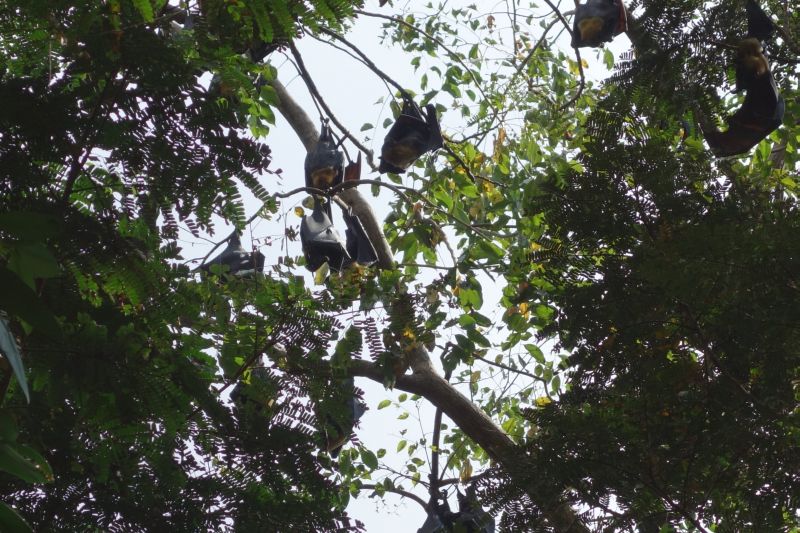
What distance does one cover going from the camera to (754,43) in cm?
271

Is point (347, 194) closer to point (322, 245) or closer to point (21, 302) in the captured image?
point (322, 245)

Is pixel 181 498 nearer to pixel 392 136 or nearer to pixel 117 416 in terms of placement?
pixel 117 416

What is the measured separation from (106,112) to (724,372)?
157cm

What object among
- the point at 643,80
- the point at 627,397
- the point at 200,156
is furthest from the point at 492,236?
the point at 200,156

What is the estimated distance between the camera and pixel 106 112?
5.89ft

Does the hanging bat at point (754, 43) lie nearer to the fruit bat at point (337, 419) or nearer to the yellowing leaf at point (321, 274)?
the fruit bat at point (337, 419)

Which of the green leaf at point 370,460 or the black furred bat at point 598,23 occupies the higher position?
the black furred bat at point 598,23

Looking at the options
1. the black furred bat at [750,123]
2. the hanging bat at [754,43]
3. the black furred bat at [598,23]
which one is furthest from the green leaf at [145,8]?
the black furred bat at [598,23]

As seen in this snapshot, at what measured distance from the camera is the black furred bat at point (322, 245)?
485 cm

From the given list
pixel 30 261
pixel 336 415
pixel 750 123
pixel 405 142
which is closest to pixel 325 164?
pixel 405 142

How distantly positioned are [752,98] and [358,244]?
7.84 feet

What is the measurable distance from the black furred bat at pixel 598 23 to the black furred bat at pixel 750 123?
1.24 m

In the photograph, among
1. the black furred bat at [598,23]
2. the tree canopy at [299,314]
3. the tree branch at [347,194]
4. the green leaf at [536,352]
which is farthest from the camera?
the tree branch at [347,194]

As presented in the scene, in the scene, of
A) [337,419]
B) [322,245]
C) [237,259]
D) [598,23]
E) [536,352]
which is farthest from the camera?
[237,259]
